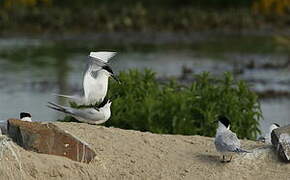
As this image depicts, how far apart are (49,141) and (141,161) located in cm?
85

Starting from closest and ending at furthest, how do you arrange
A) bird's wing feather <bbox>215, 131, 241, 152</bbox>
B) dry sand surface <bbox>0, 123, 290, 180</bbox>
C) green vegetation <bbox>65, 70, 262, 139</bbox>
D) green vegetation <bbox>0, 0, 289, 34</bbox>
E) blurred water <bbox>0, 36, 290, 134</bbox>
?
dry sand surface <bbox>0, 123, 290, 180</bbox> < bird's wing feather <bbox>215, 131, 241, 152</bbox> < green vegetation <bbox>65, 70, 262, 139</bbox> < blurred water <bbox>0, 36, 290, 134</bbox> < green vegetation <bbox>0, 0, 289, 34</bbox>

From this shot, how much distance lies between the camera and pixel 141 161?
9.33 m

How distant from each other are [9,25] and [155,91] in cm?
1792

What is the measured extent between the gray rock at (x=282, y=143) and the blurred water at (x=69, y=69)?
462cm

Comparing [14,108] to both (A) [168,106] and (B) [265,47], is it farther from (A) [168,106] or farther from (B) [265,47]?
(B) [265,47]

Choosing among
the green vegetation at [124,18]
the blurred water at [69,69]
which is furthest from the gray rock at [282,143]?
the green vegetation at [124,18]

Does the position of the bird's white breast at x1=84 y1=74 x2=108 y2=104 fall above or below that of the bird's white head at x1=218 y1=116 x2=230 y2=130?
above

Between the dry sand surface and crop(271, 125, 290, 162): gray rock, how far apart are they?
0.08 m

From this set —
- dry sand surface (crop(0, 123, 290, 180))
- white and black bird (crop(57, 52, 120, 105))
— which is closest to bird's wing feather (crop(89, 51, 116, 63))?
white and black bird (crop(57, 52, 120, 105))

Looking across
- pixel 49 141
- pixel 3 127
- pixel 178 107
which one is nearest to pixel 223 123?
pixel 49 141

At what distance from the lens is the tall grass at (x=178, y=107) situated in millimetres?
11195

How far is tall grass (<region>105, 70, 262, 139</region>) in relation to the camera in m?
11.2

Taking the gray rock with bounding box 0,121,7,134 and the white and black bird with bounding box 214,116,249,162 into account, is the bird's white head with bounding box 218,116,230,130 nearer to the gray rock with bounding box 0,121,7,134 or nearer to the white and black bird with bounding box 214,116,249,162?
the white and black bird with bounding box 214,116,249,162

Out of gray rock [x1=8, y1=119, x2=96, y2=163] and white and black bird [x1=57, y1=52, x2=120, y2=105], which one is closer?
gray rock [x1=8, y1=119, x2=96, y2=163]
